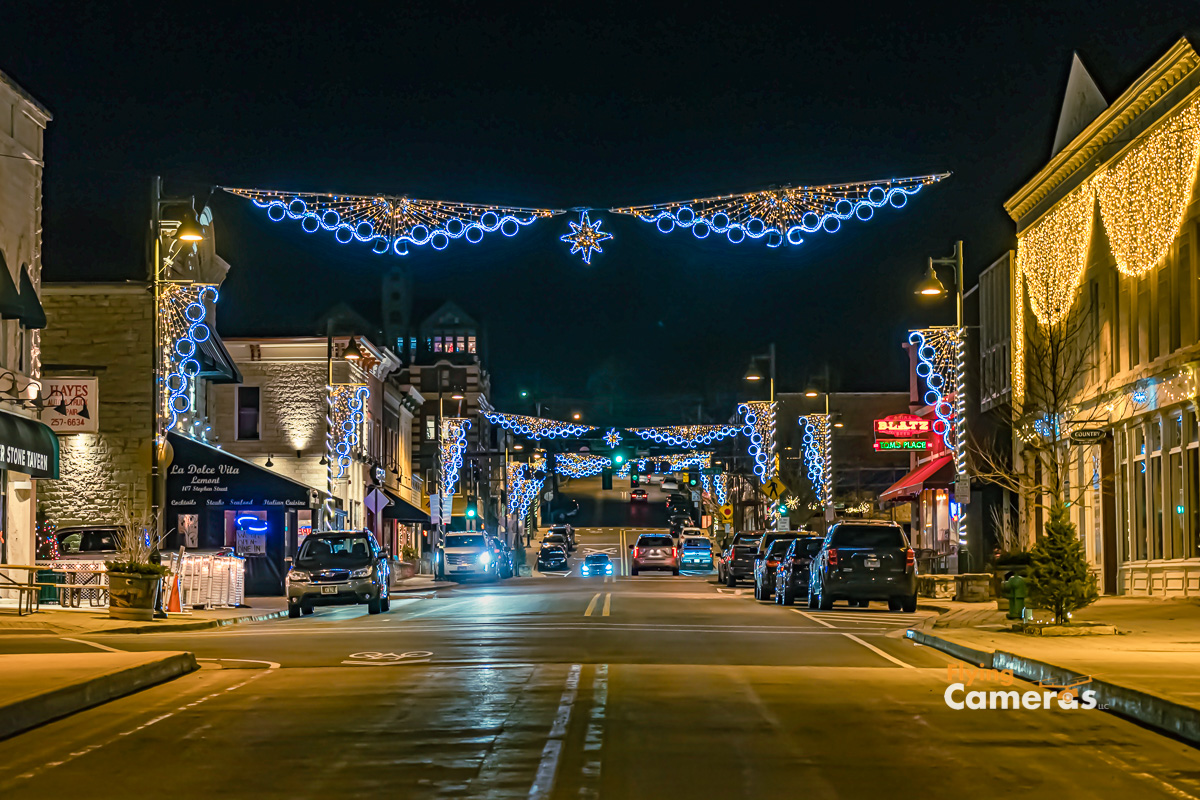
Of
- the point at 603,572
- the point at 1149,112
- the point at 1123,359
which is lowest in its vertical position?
the point at 603,572

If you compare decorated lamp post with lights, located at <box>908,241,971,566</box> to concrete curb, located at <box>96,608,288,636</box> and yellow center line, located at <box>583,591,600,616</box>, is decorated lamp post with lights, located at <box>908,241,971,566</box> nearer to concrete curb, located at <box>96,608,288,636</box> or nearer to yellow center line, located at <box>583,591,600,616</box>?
yellow center line, located at <box>583,591,600,616</box>

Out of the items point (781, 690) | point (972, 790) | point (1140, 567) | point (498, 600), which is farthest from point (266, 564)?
point (972, 790)

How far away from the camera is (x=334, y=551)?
34.4 meters

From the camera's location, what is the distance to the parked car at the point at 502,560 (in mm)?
62500

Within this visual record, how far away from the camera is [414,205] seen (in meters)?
26.3

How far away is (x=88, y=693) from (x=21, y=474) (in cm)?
1985

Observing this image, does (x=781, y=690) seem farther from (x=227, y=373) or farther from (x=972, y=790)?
(x=227, y=373)

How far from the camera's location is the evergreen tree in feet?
70.5

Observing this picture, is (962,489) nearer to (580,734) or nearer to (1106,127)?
(1106,127)

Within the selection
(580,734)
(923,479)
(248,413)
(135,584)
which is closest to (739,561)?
(923,479)

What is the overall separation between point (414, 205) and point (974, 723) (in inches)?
640

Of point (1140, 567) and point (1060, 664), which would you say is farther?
point (1140, 567)

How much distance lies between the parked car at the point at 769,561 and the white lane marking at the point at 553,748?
2165cm

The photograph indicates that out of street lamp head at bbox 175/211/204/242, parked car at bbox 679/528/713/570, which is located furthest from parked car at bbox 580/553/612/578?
street lamp head at bbox 175/211/204/242
